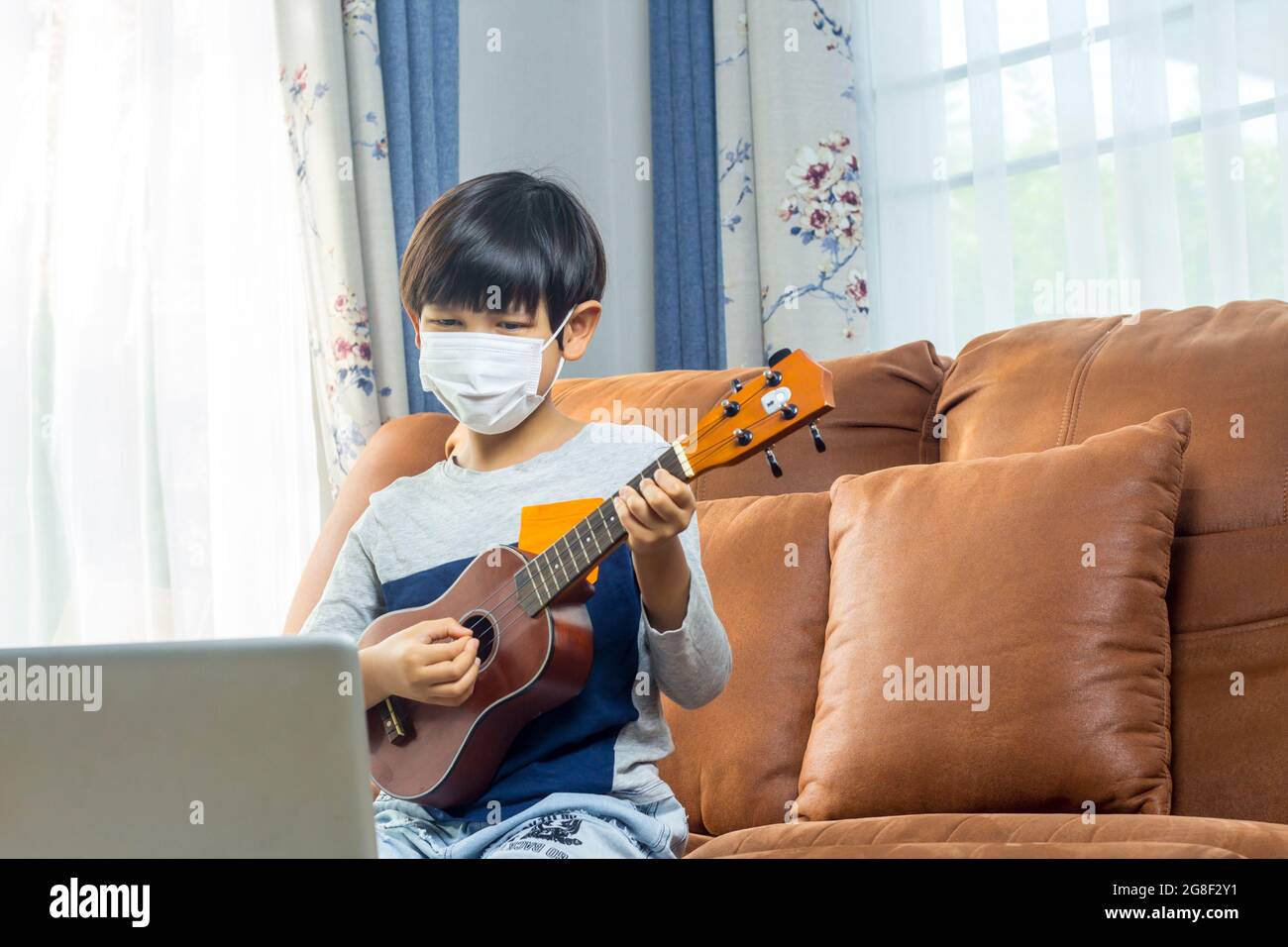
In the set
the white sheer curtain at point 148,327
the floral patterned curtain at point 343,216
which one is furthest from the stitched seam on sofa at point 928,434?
the white sheer curtain at point 148,327

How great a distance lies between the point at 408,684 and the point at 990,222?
1.43m

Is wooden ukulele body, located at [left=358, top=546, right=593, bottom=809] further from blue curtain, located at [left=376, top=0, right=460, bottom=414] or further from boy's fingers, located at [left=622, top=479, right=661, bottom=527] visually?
blue curtain, located at [left=376, top=0, right=460, bottom=414]

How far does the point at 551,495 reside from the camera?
113 cm

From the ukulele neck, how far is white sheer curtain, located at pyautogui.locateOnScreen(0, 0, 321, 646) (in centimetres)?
108

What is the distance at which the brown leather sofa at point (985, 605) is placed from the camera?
101 centimetres

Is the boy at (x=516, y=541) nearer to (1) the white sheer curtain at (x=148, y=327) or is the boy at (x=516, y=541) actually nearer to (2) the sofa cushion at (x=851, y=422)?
(2) the sofa cushion at (x=851, y=422)

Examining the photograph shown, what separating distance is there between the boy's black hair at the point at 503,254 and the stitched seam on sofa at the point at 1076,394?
0.52 meters

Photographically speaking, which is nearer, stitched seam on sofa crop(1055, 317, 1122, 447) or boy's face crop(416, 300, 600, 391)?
boy's face crop(416, 300, 600, 391)

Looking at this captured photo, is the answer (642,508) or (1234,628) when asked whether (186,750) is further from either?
(1234,628)

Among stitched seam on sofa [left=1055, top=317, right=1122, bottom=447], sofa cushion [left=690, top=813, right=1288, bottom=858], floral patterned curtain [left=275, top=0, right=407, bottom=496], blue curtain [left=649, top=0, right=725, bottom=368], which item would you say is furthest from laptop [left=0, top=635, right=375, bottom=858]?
blue curtain [left=649, top=0, right=725, bottom=368]

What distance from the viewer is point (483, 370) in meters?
1.14

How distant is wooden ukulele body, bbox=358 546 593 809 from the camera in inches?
38.2
